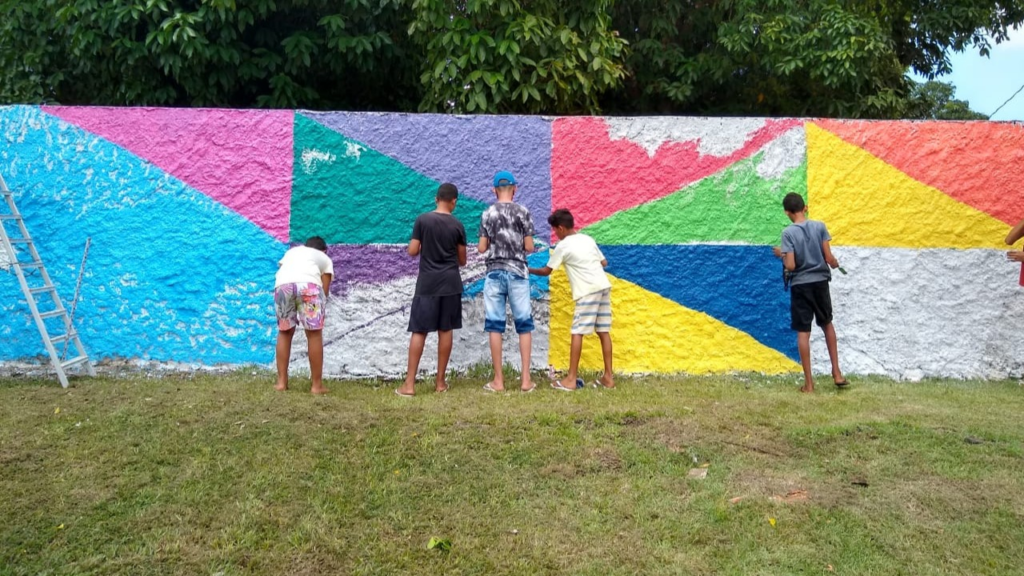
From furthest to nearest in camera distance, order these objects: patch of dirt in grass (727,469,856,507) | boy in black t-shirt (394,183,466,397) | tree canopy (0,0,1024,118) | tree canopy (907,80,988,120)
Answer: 1. tree canopy (907,80,988,120)
2. tree canopy (0,0,1024,118)
3. boy in black t-shirt (394,183,466,397)
4. patch of dirt in grass (727,469,856,507)

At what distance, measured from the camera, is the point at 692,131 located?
6.84 m

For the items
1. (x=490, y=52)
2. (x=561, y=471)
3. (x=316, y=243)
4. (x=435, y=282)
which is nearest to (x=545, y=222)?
(x=435, y=282)

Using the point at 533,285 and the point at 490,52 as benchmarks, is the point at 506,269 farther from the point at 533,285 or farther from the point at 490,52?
the point at 490,52

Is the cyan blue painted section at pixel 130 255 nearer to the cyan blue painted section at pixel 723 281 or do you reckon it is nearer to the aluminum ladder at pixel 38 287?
the aluminum ladder at pixel 38 287

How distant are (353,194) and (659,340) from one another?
9.25ft

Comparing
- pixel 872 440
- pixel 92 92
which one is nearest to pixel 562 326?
pixel 872 440

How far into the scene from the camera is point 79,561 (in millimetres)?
3422

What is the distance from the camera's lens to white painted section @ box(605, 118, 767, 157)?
6801mm

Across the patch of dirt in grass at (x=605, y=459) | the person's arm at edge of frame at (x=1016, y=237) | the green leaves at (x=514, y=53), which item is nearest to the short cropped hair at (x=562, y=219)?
the green leaves at (x=514, y=53)

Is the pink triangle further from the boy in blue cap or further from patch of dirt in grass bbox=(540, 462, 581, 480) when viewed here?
patch of dirt in grass bbox=(540, 462, 581, 480)

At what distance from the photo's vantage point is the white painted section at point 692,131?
680cm

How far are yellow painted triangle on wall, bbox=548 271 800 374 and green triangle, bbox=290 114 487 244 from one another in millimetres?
1143

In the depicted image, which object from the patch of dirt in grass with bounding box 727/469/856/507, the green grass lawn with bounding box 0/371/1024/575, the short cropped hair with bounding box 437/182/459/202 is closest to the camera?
the green grass lawn with bounding box 0/371/1024/575

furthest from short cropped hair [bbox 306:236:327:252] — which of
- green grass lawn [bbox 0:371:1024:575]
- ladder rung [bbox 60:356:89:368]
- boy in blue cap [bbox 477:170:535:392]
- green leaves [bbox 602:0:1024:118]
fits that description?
green leaves [bbox 602:0:1024:118]
